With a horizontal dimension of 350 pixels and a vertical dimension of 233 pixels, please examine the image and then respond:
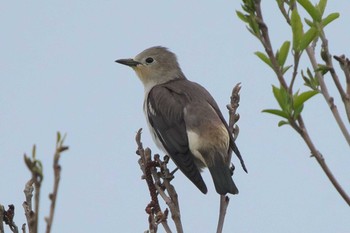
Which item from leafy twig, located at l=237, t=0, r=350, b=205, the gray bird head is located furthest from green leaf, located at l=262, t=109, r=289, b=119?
the gray bird head

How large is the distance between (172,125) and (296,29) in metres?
4.43

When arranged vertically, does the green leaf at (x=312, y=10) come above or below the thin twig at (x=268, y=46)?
above

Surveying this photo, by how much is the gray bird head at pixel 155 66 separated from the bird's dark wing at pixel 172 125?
60 cm

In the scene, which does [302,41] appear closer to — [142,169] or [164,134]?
[142,169]

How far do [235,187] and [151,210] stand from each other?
2231 millimetres

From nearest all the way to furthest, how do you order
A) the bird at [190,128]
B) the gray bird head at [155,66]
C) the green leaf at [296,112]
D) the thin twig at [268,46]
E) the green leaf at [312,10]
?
the thin twig at [268,46]
the green leaf at [296,112]
the green leaf at [312,10]
the bird at [190,128]
the gray bird head at [155,66]

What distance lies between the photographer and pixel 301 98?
322 cm

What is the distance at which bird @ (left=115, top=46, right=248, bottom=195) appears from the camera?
696cm

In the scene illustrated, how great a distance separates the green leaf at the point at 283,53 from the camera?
129 inches

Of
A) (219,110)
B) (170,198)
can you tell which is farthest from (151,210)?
(219,110)

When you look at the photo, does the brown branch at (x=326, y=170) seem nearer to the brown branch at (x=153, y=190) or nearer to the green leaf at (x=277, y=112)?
the green leaf at (x=277, y=112)

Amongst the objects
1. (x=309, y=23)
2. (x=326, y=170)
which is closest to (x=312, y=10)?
(x=309, y=23)

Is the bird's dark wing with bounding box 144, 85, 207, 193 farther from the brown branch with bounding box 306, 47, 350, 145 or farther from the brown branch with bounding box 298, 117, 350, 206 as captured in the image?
the brown branch with bounding box 298, 117, 350, 206

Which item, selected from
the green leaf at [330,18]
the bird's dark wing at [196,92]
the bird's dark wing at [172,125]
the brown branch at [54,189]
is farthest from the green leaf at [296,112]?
the bird's dark wing at [196,92]
